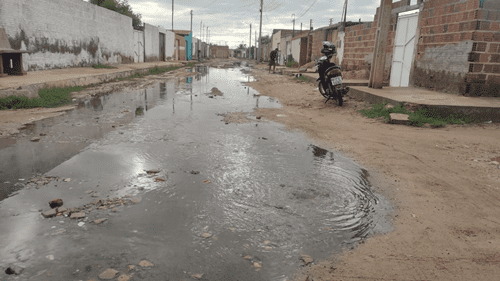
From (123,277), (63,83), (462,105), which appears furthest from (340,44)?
(123,277)

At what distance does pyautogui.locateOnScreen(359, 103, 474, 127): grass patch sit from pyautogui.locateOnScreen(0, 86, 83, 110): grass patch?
22.4ft

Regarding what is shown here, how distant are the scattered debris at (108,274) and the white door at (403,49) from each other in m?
10.5

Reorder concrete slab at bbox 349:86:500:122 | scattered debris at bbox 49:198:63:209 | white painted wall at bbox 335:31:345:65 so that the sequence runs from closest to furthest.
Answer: scattered debris at bbox 49:198:63:209
concrete slab at bbox 349:86:500:122
white painted wall at bbox 335:31:345:65

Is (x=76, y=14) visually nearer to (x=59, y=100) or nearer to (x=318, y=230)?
(x=59, y=100)

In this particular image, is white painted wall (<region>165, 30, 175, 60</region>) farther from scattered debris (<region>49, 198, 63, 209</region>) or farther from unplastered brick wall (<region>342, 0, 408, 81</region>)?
scattered debris (<region>49, 198, 63, 209</region>)

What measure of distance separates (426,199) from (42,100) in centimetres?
752

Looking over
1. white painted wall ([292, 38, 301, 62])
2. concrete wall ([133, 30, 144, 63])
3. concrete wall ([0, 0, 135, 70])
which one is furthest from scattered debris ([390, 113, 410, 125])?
white painted wall ([292, 38, 301, 62])

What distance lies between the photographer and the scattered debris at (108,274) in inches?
67.7

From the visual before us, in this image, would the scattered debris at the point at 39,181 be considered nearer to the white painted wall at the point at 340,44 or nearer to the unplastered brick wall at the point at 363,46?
the unplastered brick wall at the point at 363,46

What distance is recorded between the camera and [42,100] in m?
7.13

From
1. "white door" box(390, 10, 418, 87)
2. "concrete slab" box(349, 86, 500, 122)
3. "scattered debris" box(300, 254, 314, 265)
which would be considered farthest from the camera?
"white door" box(390, 10, 418, 87)

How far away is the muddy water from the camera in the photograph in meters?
1.89

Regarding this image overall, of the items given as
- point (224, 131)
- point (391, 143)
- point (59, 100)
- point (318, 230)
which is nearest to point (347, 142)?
point (391, 143)

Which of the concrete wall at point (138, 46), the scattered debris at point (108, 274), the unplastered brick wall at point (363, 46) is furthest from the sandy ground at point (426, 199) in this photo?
the concrete wall at point (138, 46)
